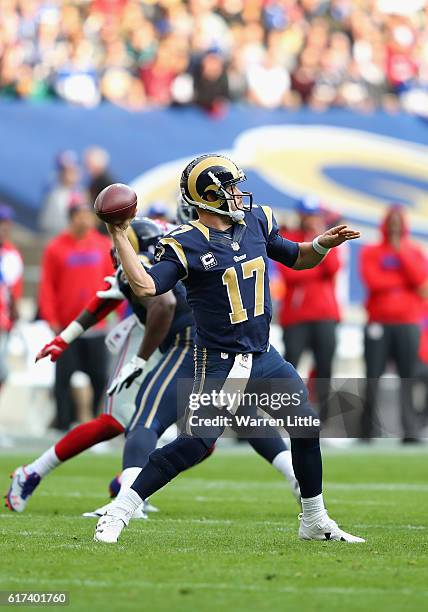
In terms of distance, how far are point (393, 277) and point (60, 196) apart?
373 centimetres

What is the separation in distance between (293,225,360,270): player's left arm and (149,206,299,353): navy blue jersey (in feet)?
0.78

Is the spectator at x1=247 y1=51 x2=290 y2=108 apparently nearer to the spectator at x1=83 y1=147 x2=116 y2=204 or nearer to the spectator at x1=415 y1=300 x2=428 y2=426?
the spectator at x1=83 y1=147 x2=116 y2=204

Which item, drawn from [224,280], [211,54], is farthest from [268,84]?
[224,280]

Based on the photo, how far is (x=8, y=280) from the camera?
468 inches

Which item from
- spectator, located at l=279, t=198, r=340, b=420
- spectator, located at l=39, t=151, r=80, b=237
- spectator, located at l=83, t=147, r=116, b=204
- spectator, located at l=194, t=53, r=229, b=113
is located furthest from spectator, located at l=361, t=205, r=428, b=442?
spectator, located at l=194, t=53, r=229, b=113

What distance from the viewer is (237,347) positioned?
18.9 ft

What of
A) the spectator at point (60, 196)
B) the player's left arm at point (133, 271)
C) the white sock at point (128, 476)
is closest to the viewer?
the player's left arm at point (133, 271)

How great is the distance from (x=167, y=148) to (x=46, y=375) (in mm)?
3001

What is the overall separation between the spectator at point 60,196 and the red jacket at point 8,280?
194 cm

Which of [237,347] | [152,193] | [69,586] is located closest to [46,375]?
[152,193]

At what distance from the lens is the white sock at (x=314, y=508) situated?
5.84 m

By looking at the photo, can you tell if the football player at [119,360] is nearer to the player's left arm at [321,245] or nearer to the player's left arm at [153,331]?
the player's left arm at [153,331]

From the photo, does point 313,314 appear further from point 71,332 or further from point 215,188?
point 215,188

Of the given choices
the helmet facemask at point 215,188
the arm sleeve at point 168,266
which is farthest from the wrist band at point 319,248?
the arm sleeve at point 168,266
